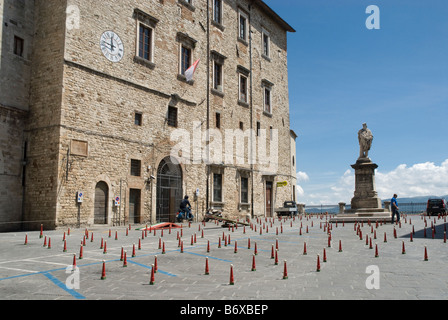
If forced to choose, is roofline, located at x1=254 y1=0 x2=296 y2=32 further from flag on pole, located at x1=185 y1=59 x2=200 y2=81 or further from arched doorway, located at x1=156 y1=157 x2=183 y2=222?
arched doorway, located at x1=156 y1=157 x2=183 y2=222

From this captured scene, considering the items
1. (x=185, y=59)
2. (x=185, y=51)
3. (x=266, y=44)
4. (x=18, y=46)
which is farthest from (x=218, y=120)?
(x=18, y=46)

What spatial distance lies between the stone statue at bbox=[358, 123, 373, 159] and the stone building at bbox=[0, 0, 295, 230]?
33.1 feet

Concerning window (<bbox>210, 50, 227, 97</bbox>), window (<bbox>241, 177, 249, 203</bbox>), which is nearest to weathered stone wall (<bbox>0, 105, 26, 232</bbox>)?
window (<bbox>210, 50, 227, 97</bbox>)

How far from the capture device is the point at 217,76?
29562mm

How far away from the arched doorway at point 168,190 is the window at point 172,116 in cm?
242

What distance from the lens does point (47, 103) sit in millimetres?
18656

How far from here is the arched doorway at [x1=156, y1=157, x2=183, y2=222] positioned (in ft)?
77.3

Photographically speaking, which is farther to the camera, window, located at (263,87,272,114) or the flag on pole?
window, located at (263,87,272,114)

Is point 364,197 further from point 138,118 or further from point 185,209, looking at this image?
point 138,118

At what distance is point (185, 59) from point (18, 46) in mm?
10546

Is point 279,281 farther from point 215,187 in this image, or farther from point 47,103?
point 215,187

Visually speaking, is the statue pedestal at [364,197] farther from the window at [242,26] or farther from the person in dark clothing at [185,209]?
the window at [242,26]

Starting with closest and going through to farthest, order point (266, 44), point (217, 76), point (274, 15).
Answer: point (217, 76) < point (266, 44) < point (274, 15)
